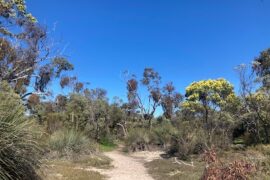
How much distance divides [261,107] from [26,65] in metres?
17.0

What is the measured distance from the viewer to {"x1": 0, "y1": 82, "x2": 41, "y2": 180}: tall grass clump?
526cm

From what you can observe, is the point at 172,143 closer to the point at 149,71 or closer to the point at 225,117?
the point at 225,117

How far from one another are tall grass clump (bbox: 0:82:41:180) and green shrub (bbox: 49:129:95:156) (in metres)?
7.56

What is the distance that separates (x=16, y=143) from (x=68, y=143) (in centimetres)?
867

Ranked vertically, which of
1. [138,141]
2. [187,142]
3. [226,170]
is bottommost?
[226,170]

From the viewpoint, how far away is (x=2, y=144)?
5.14 metres

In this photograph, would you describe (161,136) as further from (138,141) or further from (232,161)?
(232,161)

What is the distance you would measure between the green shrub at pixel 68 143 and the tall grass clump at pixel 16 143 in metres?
7.56

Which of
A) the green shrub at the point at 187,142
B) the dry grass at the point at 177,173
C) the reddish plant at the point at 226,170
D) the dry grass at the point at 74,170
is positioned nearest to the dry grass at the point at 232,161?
the dry grass at the point at 177,173

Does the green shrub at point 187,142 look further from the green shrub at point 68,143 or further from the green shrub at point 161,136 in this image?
the green shrub at point 68,143

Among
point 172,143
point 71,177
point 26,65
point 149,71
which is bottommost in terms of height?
point 71,177

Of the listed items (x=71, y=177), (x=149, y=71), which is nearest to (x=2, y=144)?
(x=71, y=177)

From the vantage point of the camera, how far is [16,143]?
17.9 ft

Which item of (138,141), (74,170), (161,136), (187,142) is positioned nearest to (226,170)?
(74,170)
